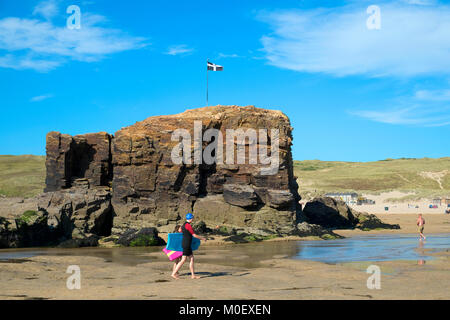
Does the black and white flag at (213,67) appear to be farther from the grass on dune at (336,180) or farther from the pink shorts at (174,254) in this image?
the grass on dune at (336,180)

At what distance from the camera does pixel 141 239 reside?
88.4 feet

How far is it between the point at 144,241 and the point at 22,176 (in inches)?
3084

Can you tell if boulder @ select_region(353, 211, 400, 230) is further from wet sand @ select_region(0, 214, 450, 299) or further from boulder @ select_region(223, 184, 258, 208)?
wet sand @ select_region(0, 214, 450, 299)

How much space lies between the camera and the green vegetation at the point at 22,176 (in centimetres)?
7841

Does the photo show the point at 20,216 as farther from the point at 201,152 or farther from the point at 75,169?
the point at 201,152

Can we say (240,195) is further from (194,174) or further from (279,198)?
(194,174)

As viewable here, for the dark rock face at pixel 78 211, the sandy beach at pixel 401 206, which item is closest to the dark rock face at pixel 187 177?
the dark rock face at pixel 78 211

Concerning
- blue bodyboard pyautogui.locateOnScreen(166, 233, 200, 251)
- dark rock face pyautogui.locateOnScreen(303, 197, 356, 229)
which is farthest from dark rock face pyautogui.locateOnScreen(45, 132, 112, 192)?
blue bodyboard pyautogui.locateOnScreen(166, 233, 200, 251)

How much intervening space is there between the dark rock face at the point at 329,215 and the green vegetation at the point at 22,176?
48.8 metres

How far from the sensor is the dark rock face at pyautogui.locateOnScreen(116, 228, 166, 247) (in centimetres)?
2678

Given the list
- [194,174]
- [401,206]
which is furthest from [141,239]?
[401,206]

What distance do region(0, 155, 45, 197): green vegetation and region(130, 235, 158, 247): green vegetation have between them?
52.6 meters
